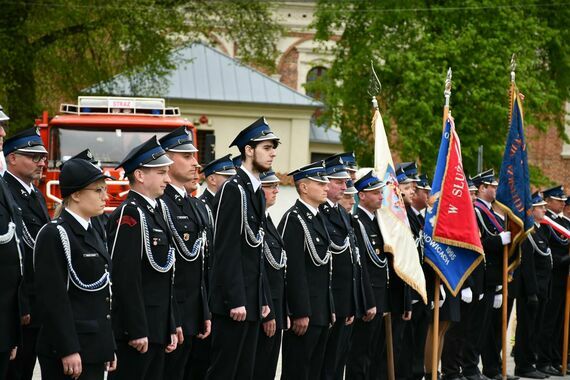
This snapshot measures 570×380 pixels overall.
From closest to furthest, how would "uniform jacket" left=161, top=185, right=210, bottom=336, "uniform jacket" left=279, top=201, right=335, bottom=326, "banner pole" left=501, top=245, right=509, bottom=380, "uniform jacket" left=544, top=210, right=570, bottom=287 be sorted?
"uniform jacket" left=161, top=185, right=210, bottom=336 < "uniform jacket" left=279, top=201, right=335, bottom=326 < "banner pole" left=501, top=245, right=509, bottom=380 < "uniform jacket" left=544, top=210, right=570, bottom=287

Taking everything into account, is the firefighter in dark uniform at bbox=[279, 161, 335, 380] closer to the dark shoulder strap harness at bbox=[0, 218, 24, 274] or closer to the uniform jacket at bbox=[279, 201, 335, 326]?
the uniform jacket at bbox=[279, 201, 335, 326]

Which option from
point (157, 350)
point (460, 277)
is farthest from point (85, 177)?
point (460, 277)

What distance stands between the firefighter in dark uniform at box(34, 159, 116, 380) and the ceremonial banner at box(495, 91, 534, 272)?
6.18m

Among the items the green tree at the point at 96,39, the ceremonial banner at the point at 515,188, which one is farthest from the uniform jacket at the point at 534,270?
the green tree at the point at 96,39

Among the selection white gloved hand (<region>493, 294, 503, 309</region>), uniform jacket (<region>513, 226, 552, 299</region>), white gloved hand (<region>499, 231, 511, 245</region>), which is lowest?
white gloved hand (<region>493, 294, 503, 309</region>)

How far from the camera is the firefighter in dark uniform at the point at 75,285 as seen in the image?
19.9 ft

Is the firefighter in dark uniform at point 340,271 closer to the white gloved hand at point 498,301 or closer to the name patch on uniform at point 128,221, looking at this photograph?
the name patch on uniform at point 128,221

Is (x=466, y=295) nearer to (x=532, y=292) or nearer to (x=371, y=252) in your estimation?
(x=532, y=292)

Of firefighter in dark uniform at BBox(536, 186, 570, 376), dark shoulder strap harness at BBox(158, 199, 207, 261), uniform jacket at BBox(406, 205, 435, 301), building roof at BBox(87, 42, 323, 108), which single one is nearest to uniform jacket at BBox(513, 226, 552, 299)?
firefighter in dark uniform at BBox(536, 186, 570, 376)

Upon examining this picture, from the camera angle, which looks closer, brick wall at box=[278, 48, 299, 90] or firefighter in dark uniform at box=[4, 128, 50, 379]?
firefighter in dark uniform at box=[4, 128, 50, 379]

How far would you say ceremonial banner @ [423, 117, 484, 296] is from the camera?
10.7 meters

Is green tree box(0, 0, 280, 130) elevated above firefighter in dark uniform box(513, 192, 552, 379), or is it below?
above

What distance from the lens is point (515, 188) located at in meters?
11.7

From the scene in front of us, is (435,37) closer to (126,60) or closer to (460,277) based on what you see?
(126,60)
